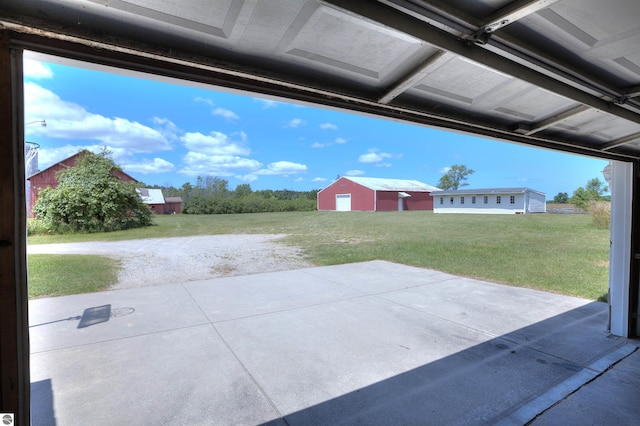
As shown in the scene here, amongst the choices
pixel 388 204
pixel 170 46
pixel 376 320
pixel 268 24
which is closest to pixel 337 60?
pixel 268 24

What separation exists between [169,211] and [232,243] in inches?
1036

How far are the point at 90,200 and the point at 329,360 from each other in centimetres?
1776

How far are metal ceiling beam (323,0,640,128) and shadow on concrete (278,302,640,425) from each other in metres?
2.32

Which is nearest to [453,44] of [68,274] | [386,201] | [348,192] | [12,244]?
[12,244]

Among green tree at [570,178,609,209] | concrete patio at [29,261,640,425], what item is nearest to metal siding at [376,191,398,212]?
green tree at [570,178,609,209]

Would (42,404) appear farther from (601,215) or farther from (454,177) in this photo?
(454,177)

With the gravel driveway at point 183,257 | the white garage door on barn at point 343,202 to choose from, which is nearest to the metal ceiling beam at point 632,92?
the gravel driveway at point 183,257

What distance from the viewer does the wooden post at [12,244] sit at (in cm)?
126

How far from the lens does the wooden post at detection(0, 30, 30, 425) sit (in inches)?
49.6

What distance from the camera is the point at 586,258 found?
9.48 metres

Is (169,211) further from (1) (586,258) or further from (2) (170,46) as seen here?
(2) (170,46)

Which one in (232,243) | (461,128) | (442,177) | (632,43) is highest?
(442,177)

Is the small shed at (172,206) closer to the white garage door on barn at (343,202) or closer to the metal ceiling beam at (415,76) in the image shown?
the white garage door on barn at (343,202)

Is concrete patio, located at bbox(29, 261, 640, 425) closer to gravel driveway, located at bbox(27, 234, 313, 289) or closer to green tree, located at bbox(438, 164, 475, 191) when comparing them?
gravel driveway, located at bbox(27, 234, 313, 289)
